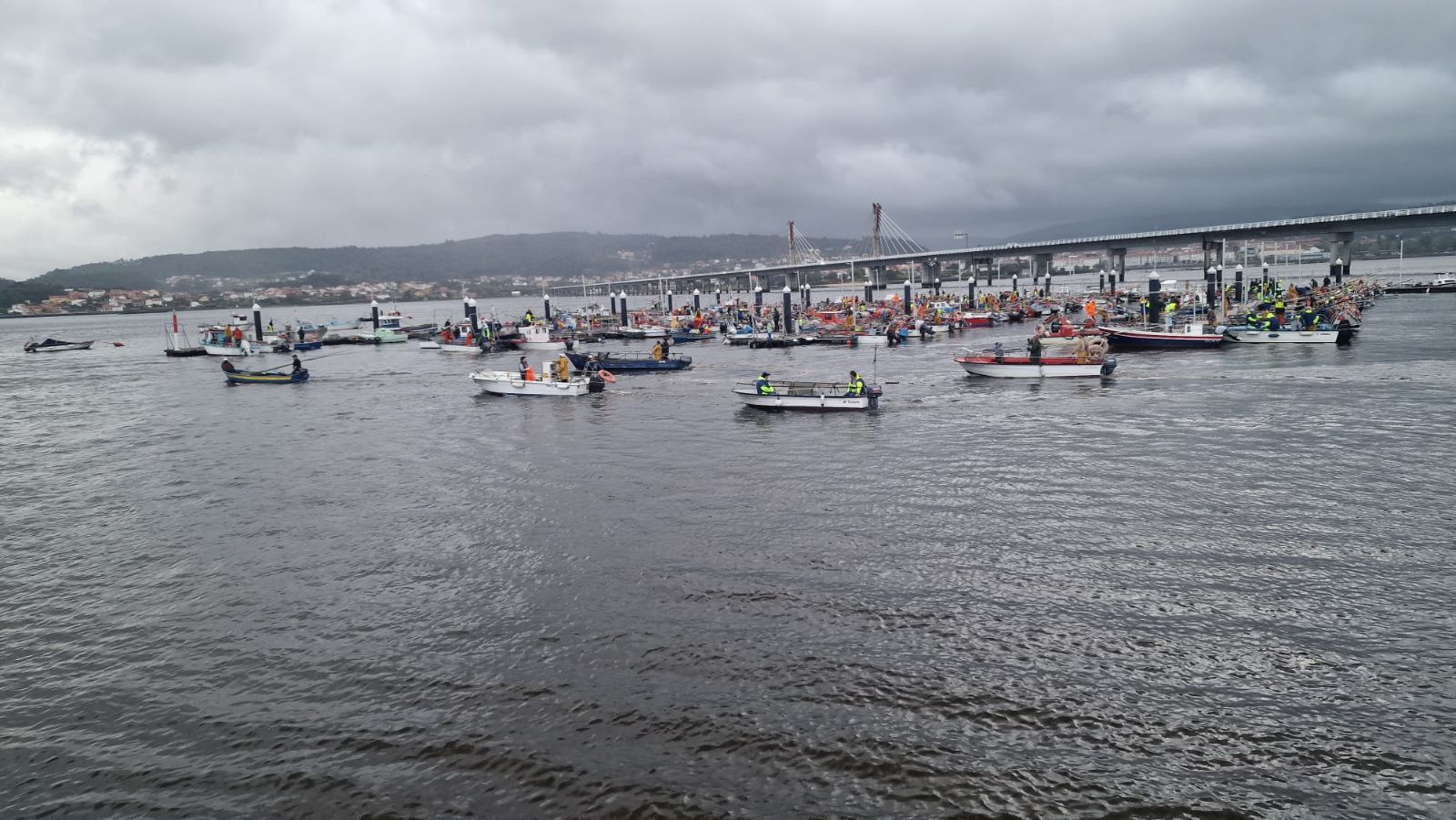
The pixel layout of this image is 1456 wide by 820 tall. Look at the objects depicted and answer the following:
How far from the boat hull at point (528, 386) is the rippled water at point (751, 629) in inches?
483

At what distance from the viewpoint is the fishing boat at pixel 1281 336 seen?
49.8m

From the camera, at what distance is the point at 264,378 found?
1908 inches

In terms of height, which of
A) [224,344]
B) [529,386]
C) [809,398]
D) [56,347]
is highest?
[56,347]

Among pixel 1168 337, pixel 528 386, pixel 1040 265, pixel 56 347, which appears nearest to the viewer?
pixel 528 386

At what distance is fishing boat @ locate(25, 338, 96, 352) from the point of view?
280ft

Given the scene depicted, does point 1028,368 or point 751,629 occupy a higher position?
point 1028,368

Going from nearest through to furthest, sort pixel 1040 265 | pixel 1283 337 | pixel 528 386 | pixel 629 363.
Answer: pixel 528 386 < pixel 629 363 < pixel 1283 337 < pixel 1040 265

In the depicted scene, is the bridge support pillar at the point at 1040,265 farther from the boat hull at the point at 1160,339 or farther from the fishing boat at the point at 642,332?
the boat hull at the point at 1160,339

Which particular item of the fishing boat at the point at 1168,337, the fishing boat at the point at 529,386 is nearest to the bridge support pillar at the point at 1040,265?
the fishing boat at the point at 1168,337

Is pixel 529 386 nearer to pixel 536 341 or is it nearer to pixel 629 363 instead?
pixel 629 363

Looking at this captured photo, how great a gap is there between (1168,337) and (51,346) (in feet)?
363

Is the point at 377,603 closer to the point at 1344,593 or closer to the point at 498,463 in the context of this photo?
the point at 498,463

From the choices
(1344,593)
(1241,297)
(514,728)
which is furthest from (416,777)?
(1241,297)

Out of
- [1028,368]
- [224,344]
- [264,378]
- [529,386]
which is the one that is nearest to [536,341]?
[264,378]
